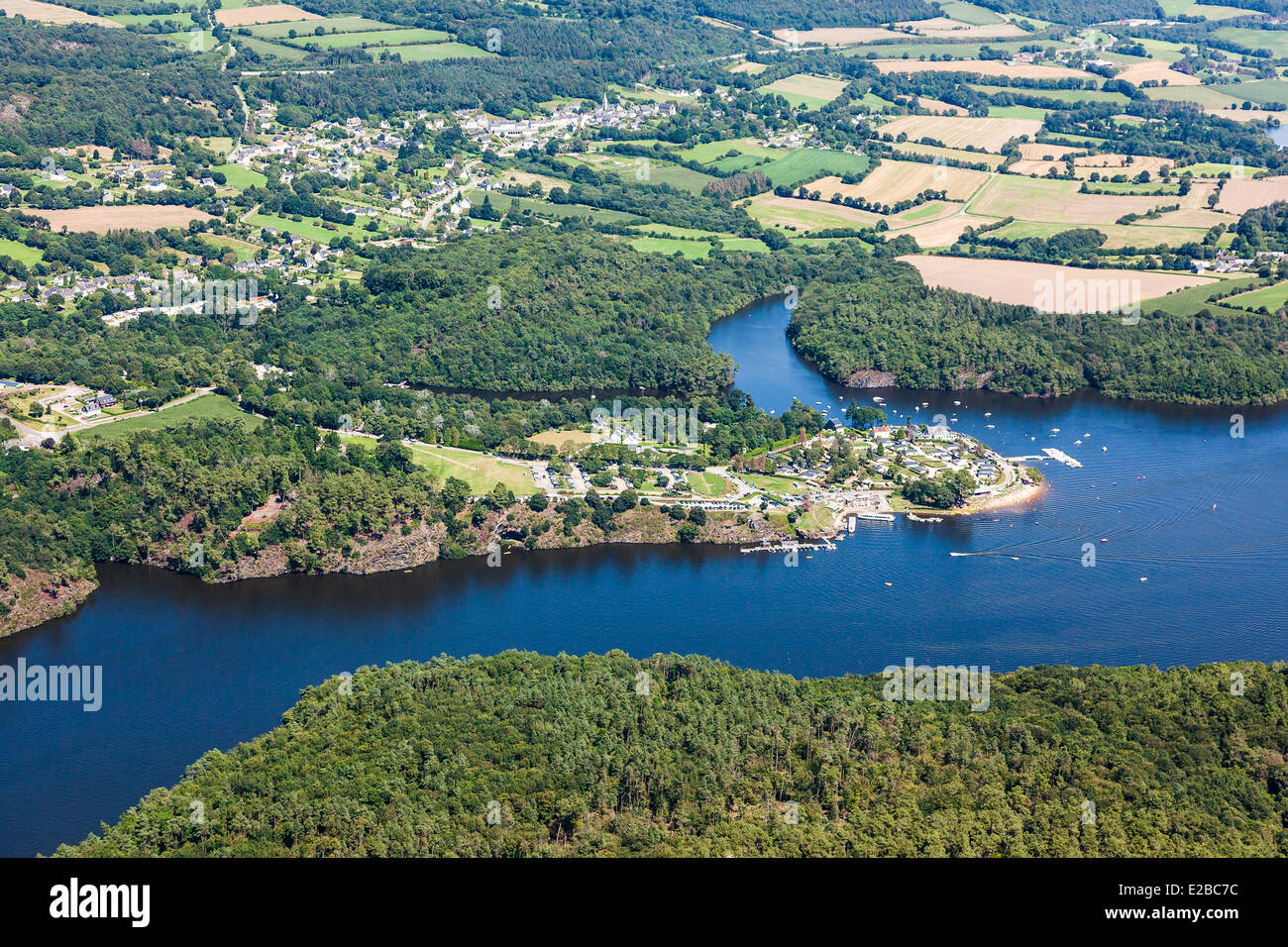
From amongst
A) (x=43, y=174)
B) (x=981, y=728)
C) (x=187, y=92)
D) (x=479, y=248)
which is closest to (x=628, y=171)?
(x=479, y=248)

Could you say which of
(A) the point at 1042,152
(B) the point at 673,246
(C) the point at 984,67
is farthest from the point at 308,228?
(C) the point at 984,67

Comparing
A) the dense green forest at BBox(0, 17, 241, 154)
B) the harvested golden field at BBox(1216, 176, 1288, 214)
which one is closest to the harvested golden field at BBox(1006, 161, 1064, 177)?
the harvested golden field at BBox(1216, 176, 1288, 214)

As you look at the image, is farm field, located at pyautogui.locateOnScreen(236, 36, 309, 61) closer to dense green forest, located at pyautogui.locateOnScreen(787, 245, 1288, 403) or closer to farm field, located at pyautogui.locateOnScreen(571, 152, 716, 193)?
farm field, located at pyautogui.locateOnScreen(571, 152, 716, 193)

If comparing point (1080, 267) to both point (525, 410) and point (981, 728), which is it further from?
point (981, 728)

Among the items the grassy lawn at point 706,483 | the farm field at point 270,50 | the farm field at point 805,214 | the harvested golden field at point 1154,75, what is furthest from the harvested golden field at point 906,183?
the grassy lawn at point 706,483

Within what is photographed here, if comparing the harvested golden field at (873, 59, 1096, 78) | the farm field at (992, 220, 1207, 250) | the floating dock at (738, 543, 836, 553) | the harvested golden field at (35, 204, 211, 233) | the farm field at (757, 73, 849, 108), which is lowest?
the floating dock at (738, 543, 836, 553)

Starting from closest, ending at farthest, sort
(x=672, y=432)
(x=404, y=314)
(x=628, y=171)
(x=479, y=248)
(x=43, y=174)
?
(x=672, y=432) < (x=404, y=314) < (x=479, y=248) < (x=43, y=174) < (x=628, y=171)

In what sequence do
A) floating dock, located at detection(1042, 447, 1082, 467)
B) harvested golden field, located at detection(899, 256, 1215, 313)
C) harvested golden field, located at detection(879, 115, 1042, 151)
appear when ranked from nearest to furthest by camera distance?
1. floating dock, located at detection(1042, 447, 1082, 467)
2. harvested golden field, located at detection(899, 256, 1215, 313)
3. harvested golden field, located at detection(879, 115, 1042, 151)

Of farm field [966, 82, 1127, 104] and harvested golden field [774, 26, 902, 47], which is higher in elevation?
harvested golden field [774, 26, 902, 47]
